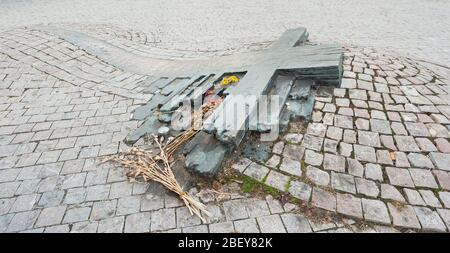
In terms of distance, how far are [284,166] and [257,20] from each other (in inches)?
275

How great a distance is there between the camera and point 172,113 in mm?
4531

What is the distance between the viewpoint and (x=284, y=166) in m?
3.60

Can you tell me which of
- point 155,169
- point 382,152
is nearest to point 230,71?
point 155,169

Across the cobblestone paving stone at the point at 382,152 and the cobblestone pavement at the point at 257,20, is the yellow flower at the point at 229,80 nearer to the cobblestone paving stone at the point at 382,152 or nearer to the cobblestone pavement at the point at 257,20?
the cobblestone paving stone at the point at 382,152

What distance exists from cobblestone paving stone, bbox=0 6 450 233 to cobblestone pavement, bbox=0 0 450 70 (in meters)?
2.53

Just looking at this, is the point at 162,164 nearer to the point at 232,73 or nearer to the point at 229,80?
the point at 229,80

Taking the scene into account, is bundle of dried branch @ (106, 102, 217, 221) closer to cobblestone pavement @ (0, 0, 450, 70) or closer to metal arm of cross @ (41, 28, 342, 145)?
metal arm of cross @ (41, 28, 342, 145)

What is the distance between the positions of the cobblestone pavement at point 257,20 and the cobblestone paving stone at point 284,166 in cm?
253

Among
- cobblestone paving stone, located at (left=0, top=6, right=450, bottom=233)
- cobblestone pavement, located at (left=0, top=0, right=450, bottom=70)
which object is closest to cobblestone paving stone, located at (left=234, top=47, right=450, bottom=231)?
cobblestone paving stone, located at (left=0, top=6, right=450, bottom=233)

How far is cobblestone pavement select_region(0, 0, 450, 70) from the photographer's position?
7.68 m

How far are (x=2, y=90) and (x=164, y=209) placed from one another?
15.4 feet

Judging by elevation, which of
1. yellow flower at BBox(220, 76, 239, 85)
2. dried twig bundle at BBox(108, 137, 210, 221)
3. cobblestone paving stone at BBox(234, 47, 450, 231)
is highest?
yellow flower at BBox(220, 76, 239, 85)

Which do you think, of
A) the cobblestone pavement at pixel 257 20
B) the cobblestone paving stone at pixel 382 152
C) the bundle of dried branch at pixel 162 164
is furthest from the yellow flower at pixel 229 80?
the cobblestone pavement at pixel 257 20
